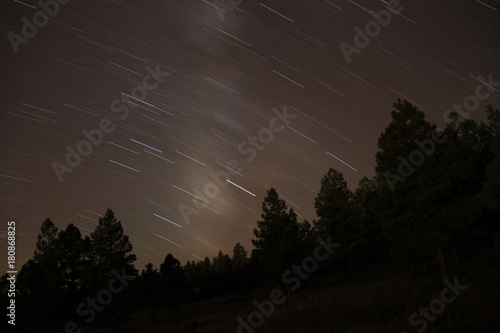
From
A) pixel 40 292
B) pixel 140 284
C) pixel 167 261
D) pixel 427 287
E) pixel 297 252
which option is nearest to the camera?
pixel 427 287

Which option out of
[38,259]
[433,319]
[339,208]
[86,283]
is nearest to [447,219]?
[433,319]

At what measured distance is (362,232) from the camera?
29.5 m

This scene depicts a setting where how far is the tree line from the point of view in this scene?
15844 mm

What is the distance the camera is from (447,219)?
15.4 metres

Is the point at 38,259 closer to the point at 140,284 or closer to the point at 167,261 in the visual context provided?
the point at 140,284

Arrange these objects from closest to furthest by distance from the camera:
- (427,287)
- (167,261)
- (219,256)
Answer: (427,287) → (167,261) → (219,256)

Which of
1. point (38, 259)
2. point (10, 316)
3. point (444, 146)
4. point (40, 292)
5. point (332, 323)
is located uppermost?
point (444, 146)

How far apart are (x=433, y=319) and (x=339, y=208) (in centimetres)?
2279

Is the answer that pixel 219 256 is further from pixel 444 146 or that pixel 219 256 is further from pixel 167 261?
pixel 444 146

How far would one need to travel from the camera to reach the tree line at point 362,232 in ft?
52.0

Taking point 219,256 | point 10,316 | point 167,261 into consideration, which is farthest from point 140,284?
point 219,256

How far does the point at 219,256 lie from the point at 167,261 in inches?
2358

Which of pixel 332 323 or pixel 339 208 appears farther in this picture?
pixel 339 208

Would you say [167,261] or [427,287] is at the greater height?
[167,261]
